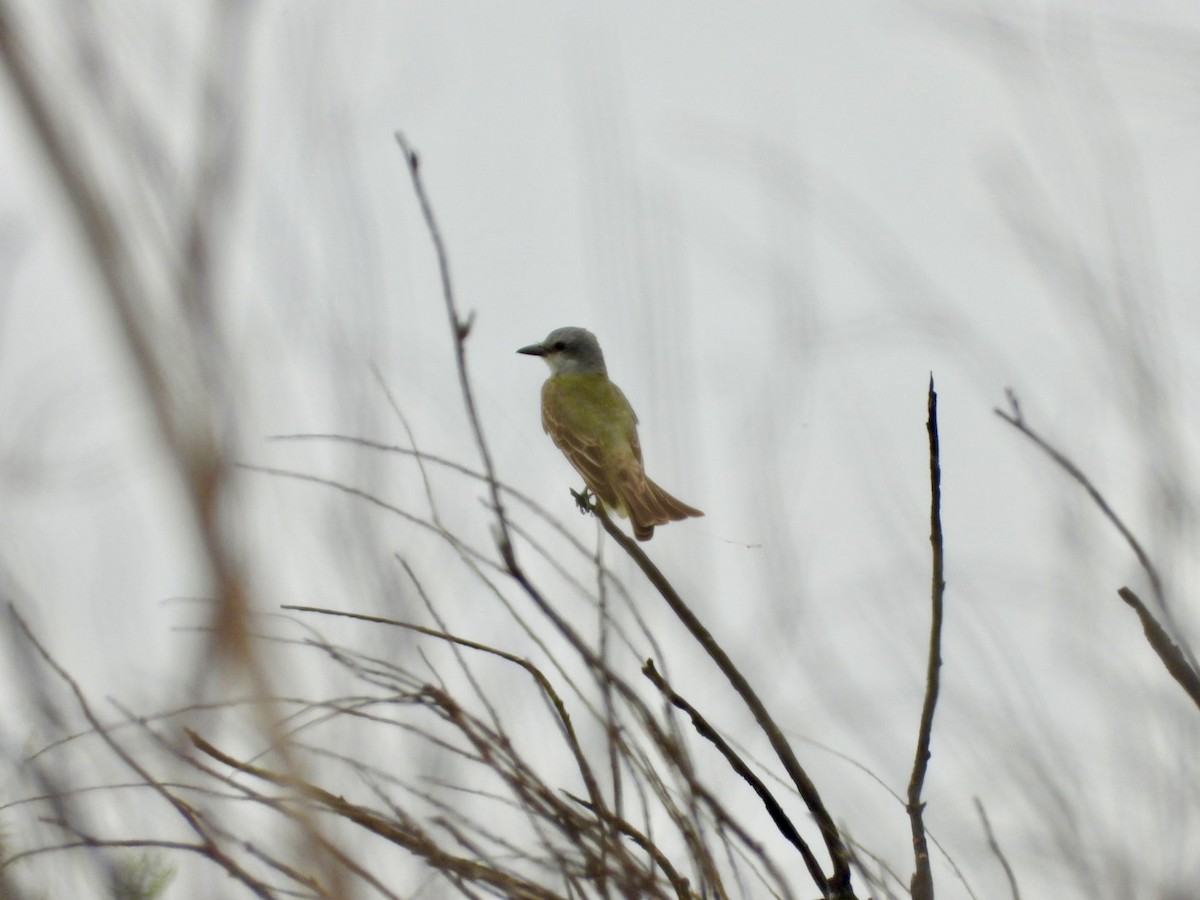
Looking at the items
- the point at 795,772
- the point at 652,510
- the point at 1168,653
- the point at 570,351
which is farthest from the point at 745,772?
the point at 570,351

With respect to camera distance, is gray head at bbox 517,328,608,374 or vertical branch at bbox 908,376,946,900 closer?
vertical branch at bbox 908,376,946,900

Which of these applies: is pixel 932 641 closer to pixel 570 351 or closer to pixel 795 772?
pixel 795 772

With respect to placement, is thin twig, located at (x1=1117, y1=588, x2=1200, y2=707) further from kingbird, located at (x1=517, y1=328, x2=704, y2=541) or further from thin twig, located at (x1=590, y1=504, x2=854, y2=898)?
kingbird, located at (x1=517, y1=328, x2=704, y2=541)

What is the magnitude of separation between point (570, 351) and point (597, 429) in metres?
1.20

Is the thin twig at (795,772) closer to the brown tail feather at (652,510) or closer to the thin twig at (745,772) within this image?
the thin twig at (745,772)

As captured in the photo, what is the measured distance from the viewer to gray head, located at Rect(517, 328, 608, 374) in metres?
6.45

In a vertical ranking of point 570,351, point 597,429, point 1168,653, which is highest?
point 570,351

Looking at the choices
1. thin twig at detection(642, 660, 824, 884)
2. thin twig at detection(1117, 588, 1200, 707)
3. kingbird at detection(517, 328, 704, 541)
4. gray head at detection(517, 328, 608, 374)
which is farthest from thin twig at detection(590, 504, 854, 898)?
gray head at detection(517, 328, 608, 374)

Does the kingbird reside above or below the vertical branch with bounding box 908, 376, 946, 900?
above

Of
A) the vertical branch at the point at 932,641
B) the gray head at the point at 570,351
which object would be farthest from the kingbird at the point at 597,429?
the vertical branch at the point at 932,641

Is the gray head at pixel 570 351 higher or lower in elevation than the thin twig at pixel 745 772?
higher

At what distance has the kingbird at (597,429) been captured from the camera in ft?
14.1

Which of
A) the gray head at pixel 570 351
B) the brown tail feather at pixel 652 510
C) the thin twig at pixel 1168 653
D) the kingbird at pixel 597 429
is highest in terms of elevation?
the gray head at pixel 570 351

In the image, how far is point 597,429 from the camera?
5395mm
